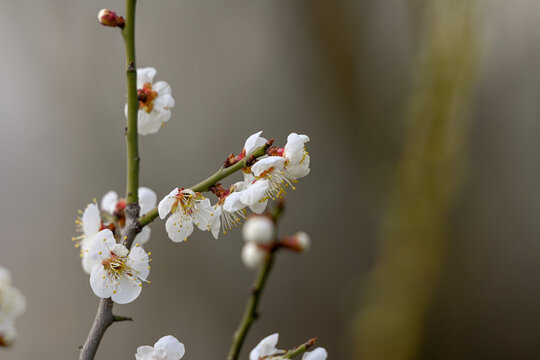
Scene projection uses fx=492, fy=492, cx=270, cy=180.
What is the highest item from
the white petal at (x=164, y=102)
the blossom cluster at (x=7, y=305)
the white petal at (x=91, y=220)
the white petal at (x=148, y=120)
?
the white petal at (x=164, y=102)

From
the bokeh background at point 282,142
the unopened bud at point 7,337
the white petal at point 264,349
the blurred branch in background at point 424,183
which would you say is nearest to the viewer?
the unopened bud at point 7,337

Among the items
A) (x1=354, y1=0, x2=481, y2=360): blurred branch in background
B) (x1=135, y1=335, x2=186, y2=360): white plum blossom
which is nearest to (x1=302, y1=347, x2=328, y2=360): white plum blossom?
(x1=135, y1=335, x2=186, y2=360): white plum blossom

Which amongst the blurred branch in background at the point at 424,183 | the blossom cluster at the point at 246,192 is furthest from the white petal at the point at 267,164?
the blurred branch in background at the point at 424,183

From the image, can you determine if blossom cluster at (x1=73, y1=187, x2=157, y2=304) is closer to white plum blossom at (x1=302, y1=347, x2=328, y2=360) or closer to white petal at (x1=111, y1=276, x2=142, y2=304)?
white petal at (x1=111, y1=276, x2=142, y2=304)

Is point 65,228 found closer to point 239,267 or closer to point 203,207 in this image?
point 239,267

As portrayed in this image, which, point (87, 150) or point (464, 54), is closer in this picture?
point (464, 54)

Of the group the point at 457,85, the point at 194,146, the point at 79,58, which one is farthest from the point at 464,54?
the point at 79,58

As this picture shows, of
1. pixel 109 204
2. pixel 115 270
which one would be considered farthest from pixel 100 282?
pixel 109 204

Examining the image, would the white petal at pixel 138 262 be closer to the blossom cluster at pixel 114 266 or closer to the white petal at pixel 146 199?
the blossom cluster at pixel 114 266
